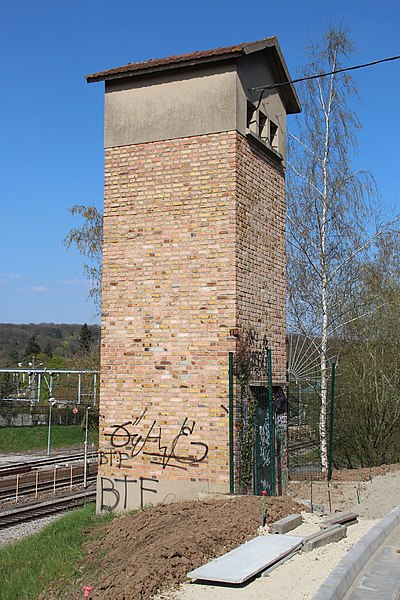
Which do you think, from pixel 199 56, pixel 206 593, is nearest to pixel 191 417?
pixel 206 593

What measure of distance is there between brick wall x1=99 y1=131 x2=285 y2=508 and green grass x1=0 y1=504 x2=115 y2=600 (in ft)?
2.64

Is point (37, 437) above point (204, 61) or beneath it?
beneath

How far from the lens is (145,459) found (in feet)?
37.4

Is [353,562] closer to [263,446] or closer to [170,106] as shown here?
[263,446]

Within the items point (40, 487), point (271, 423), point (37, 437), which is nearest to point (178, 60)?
point (271, 423)

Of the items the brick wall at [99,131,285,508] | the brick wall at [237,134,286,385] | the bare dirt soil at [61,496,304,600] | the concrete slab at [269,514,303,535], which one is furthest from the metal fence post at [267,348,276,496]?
the concrete slab at [269,514,303,535]

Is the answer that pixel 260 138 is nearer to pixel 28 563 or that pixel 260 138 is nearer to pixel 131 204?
pixel 131 204

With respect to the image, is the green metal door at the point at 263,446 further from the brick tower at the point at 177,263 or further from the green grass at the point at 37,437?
the green grass at the point at 37,437

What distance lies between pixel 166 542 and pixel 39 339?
4949 inches

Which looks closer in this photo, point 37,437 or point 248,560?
point 248,560

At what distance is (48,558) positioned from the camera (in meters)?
9.53

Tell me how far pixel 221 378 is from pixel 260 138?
4681 mm

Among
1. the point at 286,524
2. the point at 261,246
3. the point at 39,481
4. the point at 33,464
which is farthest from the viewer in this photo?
the point at 33,464

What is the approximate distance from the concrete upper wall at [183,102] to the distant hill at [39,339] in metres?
89.3
